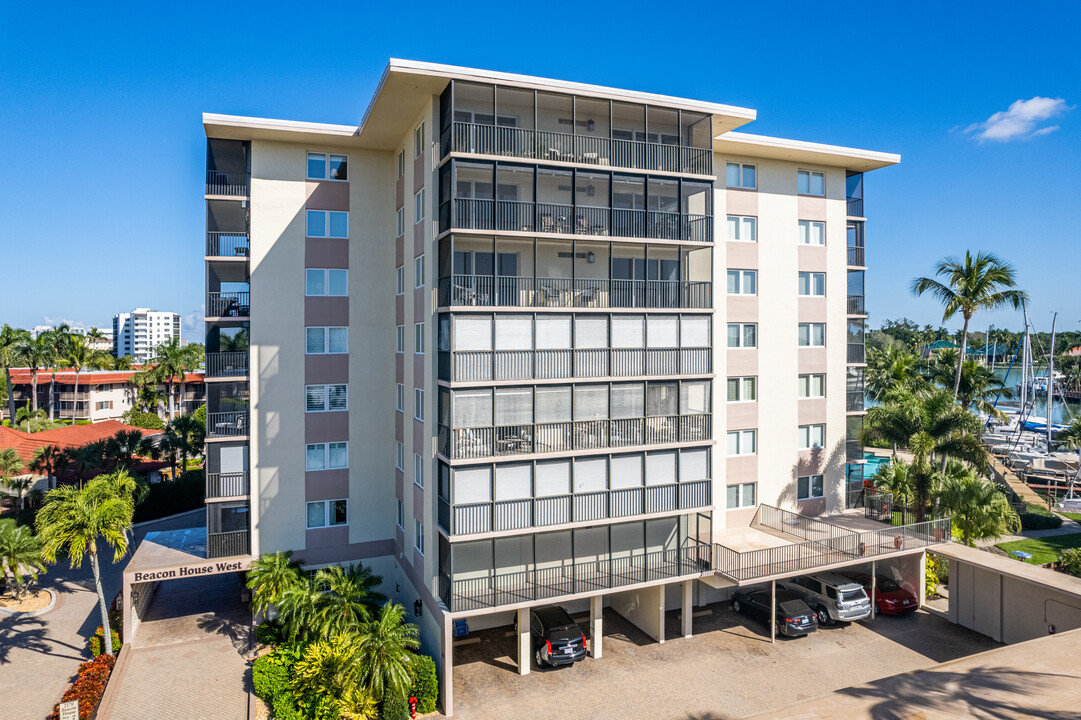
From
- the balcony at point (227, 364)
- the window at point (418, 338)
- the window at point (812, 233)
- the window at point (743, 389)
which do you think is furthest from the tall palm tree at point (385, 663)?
the window at point (812, 233)

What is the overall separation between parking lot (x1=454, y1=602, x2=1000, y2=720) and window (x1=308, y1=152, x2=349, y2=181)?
17.9m

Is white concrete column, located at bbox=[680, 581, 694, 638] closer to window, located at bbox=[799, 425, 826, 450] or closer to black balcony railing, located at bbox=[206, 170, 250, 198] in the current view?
window, located at bbox=[799, 425, 826, 450]

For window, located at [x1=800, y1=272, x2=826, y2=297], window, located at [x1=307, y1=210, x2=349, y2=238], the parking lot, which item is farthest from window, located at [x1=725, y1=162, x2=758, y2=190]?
the parking lot

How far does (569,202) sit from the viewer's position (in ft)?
66.6

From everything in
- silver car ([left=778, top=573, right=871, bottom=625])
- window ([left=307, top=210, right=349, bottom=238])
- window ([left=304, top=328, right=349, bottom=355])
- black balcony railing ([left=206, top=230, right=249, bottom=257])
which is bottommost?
silver car ([left=778, top=573, right=871, bottom=625])

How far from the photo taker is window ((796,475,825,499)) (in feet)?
88.1

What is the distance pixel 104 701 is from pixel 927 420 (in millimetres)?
31448

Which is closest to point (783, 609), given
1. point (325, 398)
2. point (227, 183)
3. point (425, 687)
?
point (425, 687)

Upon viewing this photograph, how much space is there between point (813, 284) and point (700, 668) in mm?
16462

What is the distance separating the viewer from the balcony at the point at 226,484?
22656 mm

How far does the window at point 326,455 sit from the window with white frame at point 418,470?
3734 millimetres

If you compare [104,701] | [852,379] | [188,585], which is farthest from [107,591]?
[852,379]

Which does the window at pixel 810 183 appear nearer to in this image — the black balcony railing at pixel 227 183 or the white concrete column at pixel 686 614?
the white concrete column at pixel 686 614

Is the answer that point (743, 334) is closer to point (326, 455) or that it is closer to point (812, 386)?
point (812, 386)
